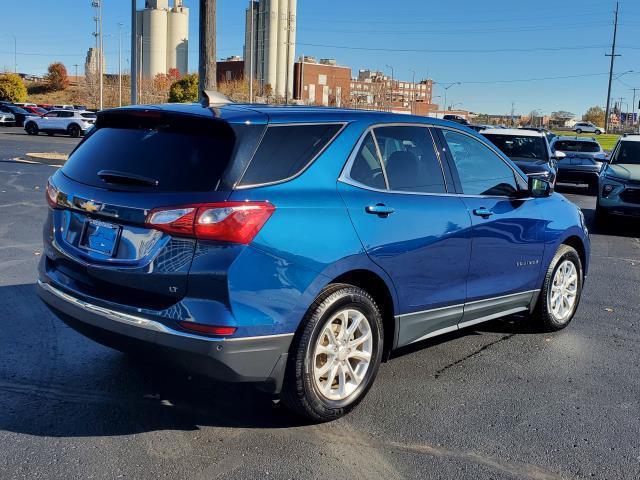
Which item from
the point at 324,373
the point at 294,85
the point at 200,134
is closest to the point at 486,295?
the point at 324,373

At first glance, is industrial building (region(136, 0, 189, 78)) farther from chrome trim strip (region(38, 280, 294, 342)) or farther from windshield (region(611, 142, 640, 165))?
chrome trim strip (region(38, 280, 294, 342))

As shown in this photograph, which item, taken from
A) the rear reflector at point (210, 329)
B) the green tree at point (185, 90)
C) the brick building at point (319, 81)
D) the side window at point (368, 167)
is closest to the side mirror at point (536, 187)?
the side window at point (368, 167)

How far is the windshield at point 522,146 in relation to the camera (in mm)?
15703

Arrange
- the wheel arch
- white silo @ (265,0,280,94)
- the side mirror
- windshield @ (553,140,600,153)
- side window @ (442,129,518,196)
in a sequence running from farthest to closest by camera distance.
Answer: white silo @ (265,0,280,94)
windshield @ (553,140,600,153)
the side mirror
side window @ (442,129,518,196)
the wheel arch

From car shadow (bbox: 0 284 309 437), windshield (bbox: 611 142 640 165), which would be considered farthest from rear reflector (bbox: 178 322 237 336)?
windshield (bbox: 611 142 640 165)

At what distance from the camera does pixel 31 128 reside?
4103cm

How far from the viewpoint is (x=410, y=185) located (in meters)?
4.45

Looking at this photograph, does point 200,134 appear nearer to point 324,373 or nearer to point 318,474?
point 324,373

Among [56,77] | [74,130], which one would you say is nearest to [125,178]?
[74,130]

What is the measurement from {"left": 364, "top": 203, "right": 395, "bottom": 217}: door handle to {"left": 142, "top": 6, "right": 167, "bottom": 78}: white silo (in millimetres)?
120197

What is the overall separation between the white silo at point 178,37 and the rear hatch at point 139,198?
4903 inches

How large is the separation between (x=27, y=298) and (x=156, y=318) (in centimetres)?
329

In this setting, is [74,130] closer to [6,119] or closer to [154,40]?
[6,119]

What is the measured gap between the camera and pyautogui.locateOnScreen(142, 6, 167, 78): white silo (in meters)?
118
